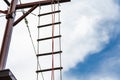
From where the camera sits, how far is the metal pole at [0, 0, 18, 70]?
26.2 ft

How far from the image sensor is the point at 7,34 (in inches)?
340

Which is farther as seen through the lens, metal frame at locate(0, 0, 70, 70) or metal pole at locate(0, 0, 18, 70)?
metal frame at locate(0, 0, 70, 70)

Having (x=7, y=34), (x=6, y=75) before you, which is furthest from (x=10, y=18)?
(x=6, y=75)

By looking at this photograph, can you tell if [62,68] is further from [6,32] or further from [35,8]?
[35,8]

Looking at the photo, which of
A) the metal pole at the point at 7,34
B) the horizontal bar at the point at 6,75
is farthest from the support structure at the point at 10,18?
the horizontal bar at the point at 6,75

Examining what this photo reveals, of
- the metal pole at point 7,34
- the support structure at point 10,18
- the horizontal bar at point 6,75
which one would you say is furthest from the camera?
the support structure at point 10,18

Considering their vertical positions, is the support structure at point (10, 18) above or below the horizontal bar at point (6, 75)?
above

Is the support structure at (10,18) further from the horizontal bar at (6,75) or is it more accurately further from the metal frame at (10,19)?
the horizontal bar at (6,75)

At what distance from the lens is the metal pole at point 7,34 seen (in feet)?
26.2

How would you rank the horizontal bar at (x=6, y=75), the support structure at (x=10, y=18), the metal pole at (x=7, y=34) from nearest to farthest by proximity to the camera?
the horizontal bar at (x=6, y=75), the metal pole at (x=7, y=34), the support structure at (x=10, y=18)

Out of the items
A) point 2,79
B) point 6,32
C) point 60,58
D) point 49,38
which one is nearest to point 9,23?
point 6,32

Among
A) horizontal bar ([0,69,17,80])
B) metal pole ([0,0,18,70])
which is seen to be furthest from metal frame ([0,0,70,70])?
horizontal bar ([0,69,17,80])

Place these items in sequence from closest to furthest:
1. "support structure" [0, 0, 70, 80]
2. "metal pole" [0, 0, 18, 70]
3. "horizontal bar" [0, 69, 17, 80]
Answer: "horizontal bar" [0, 69, 17, 80] → "metal pole" [0, 0, 18, 70] → "support structure" [0, 0, 70, 80]

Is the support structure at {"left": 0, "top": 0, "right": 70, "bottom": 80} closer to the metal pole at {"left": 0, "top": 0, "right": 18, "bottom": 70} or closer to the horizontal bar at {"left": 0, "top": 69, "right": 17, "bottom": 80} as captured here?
the metal pole at {"left": 0, "top": 0, "right": 18, "bottom": 70}
